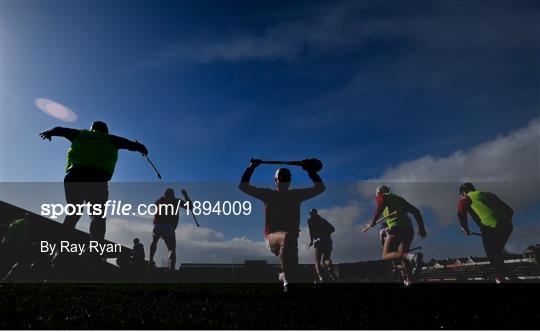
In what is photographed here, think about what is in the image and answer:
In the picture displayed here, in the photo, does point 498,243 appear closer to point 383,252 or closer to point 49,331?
point 383,252

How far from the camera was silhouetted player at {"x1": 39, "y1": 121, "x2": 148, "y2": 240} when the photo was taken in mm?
6309

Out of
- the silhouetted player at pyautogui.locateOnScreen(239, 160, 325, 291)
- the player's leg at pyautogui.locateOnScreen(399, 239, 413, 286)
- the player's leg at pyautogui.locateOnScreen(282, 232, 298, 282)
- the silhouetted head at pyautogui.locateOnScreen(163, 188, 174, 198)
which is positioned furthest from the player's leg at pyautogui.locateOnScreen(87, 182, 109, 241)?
the silhouetted head at pyautogui.locateOnScreen(163, 188, 174, 198)

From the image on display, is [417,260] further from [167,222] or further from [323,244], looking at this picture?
[167,222]

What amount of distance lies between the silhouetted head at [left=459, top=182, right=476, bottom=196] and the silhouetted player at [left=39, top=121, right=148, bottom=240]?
7.70m

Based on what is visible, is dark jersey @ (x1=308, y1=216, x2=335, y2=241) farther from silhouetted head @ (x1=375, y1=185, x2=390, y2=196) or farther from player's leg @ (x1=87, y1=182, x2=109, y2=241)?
player's leg @ (x1=87, y1=182, x2=109, y2=241)

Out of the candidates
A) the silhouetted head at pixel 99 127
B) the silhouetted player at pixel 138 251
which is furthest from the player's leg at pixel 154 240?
the silhouetted head at pixel 99 127

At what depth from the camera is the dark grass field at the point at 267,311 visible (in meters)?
3.33

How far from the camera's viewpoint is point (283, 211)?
5793mm

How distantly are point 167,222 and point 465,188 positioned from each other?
7732mm

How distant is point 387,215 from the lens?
8945 millimetres

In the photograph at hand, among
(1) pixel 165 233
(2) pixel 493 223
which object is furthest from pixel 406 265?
(1) pixel 165 233

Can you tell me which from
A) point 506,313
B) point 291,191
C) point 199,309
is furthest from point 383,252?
point 199,309

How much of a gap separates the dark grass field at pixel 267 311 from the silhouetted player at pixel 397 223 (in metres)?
3.61

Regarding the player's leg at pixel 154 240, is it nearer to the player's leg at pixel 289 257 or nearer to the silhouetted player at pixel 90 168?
the silhouetted player at pixel 90 168
